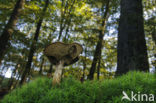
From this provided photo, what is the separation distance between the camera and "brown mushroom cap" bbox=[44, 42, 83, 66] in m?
3.24

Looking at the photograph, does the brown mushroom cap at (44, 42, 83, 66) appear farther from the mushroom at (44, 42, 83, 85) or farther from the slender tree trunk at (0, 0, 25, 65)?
the slender tree trunk at (0, 0, 25, 65)

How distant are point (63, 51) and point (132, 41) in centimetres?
284

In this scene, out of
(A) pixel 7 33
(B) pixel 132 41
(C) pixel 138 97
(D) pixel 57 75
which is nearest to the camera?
(C) pixel 138 97

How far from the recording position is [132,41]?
423 cm

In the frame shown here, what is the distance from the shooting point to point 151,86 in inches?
96.4

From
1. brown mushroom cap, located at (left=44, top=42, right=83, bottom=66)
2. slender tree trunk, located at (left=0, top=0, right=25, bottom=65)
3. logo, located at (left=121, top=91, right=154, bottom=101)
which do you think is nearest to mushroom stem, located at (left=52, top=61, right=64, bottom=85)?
brown mushroom cap, located at (left=44, top=42, right=83, bottom=66)

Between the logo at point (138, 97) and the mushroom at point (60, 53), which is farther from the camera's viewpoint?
the mushroom at point (60, 53)

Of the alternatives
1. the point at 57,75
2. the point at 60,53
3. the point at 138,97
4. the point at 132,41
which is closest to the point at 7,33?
the point at 60,53

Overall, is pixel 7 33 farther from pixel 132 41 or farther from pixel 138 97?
pixel 138 97

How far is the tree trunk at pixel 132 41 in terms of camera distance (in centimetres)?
389

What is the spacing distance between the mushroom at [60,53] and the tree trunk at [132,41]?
1.98 meters

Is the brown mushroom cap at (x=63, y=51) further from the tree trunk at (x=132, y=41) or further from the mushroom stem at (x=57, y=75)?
the tree trunk at (x=132, y=41)

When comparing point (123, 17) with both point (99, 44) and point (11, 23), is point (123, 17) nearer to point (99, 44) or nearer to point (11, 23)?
point (99, 44)

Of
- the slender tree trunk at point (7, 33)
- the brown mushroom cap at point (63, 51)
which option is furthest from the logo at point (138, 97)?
the slender tree trunk at point (7, 33)
